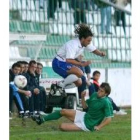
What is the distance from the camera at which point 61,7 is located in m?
21.8

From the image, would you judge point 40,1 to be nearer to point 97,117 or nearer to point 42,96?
point 42,96

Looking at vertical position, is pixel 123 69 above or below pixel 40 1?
below

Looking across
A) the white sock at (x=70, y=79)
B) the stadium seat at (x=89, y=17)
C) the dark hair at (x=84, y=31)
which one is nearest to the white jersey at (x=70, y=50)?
the dark hair at (x=84, y=31)

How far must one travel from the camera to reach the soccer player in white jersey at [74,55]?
11.9m

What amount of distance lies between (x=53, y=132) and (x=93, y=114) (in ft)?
2.44

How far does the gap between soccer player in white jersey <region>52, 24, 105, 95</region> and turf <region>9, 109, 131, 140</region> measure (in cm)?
83

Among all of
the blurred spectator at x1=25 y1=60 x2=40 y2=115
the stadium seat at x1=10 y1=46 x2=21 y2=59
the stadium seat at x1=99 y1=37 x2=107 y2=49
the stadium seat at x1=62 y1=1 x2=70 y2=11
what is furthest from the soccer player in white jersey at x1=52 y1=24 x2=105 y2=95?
the stadium seat at x1=99 y1=37 x2=107 y2=49

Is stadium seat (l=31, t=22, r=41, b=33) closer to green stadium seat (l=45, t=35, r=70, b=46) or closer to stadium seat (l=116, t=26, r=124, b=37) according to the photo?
green stadium seat (l=45, t=35, r=70, b=46)

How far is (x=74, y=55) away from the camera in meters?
12.0

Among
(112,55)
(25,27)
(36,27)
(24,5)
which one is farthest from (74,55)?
(112,55)

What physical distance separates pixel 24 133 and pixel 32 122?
174 cm

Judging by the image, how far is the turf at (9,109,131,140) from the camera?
31.3 ft

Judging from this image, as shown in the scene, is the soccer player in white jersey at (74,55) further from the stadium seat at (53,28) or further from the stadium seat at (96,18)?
the stadium seat at (96,18)
